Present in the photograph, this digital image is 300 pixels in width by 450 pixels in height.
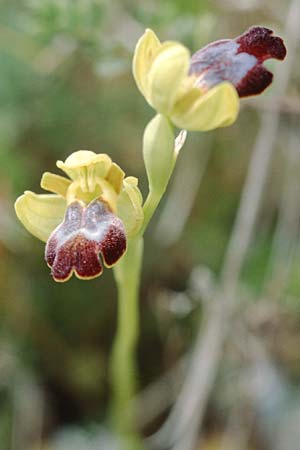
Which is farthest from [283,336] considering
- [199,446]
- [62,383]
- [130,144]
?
[130,144]

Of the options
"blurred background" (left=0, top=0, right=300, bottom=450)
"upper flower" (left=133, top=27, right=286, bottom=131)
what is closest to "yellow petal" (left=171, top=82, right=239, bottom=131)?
"upper flower" (left=133, top=27, right=286, bottom=131)

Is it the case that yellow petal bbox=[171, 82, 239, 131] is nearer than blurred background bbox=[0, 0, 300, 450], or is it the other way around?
yellow petal bbox=[171, 82, 239, 131]

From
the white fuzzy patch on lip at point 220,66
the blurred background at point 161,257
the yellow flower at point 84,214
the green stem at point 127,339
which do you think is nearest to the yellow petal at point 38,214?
the yellow flower at point 84,214

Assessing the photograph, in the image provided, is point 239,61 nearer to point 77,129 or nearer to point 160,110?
point 160,110

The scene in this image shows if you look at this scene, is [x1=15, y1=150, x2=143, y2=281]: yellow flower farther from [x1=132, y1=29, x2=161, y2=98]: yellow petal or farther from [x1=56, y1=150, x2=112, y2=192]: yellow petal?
[x1=132, y1=29, x2=161, y2=98]: yellow petal

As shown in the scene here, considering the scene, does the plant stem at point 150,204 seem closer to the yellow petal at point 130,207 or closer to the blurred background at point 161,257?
the yellow petal at point 130,207

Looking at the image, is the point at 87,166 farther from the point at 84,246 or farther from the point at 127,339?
the point at 127,339
